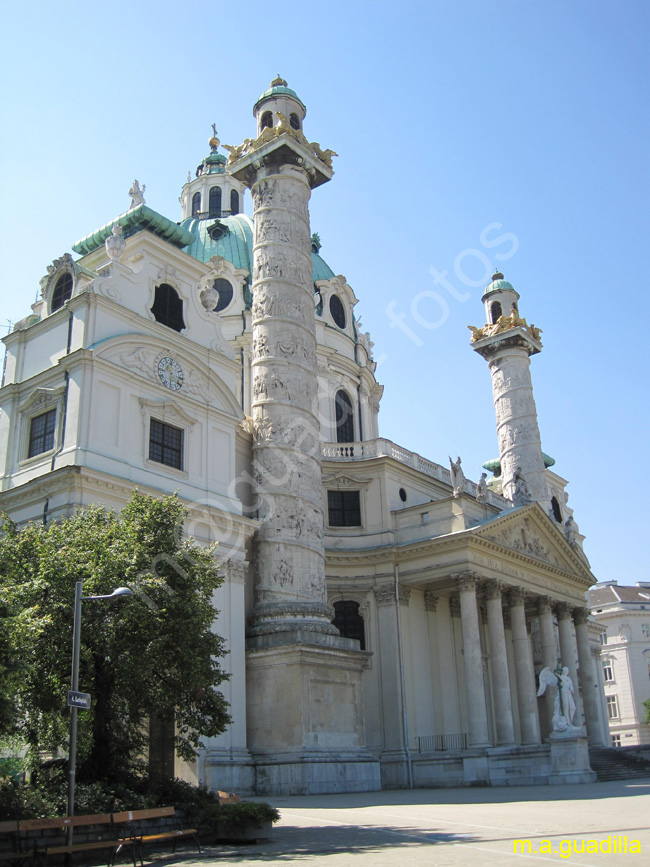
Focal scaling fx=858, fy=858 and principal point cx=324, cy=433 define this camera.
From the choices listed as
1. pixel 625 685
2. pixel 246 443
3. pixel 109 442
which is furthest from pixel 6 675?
pixel 625 685

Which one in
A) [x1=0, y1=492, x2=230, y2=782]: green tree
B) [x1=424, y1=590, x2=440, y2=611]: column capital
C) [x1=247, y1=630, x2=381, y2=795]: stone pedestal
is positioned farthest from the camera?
[x1=424, y1=590, x2=440, y2=611]: column capital

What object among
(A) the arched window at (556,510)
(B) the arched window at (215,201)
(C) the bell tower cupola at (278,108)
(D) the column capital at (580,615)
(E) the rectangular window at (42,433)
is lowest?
(D) the column capital at (580,615)

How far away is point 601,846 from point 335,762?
15.3 m

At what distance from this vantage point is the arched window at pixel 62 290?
1085 inches

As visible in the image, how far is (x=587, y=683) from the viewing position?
39.8m

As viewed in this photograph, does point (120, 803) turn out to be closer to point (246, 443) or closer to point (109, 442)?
point (109, 442)

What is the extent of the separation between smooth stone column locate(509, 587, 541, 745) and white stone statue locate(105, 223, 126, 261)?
66.7 feet

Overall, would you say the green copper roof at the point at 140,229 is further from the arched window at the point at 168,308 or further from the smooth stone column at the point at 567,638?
the smooth stone column at the point at 567,638

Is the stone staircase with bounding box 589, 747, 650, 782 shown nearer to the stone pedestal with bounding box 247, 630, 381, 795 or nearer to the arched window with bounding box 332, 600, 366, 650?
the stone pedestal with bounding box 247, 630, 381, 795

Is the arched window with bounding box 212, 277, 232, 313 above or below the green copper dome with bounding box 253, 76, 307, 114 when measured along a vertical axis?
below

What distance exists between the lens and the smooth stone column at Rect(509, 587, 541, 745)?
33.4m

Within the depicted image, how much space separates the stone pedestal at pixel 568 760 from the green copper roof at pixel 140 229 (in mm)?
21778

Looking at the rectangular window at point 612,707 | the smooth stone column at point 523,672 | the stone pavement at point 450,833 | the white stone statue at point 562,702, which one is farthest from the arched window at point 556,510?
the rectangular window at point 612,707

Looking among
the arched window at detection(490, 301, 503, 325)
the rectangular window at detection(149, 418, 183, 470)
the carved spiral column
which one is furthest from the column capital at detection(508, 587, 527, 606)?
the arched window at detection(490, 301, 503, 325)
